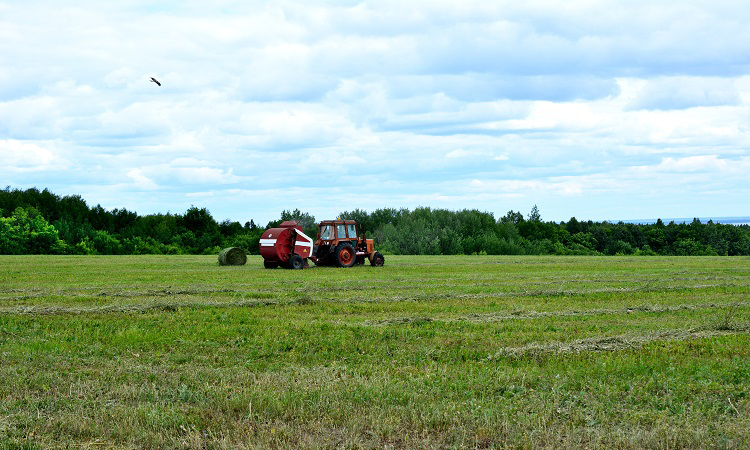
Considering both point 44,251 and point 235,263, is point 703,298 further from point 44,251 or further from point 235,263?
point 44,251

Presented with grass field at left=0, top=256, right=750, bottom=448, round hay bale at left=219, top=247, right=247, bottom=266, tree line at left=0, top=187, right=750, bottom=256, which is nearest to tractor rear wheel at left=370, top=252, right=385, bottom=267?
round hay bale at left=219, top=247, right=247, bottom=266

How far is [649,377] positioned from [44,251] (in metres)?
54.6

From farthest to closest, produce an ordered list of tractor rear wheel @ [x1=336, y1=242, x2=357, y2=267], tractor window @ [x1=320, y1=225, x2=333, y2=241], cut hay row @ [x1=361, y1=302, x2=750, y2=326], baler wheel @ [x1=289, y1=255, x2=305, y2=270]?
1. tractor window @ [x1=320, y1=225, x2=333, y2=241]
2. tractor rear wheel @ [x1=336, y1=242, x2=357, y2=267]
3. baler wheel @ [x1=289, y1=255, x2=305, y2=270]
4. cut hay row @ [x1=361, y1=302, x2=750, y2=326]

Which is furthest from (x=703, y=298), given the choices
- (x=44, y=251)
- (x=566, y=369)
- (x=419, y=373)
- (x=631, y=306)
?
(x=44, y=251)

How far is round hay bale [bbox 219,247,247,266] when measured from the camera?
33.5 meters

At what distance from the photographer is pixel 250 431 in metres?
6.02

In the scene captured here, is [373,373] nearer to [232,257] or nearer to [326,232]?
[326,232]

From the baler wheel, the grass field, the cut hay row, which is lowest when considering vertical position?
the grass field

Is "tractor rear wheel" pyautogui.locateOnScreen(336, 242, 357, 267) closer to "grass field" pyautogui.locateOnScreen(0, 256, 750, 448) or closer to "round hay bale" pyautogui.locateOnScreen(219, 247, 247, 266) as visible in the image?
"round hay bale" pyautogui.locateOnScreen(219, 247, 247, 266)

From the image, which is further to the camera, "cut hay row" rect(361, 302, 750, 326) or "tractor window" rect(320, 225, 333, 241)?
"tractor window" rect(320, 225, 333, 241)

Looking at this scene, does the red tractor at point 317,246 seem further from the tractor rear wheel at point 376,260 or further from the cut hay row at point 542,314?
the cut hay row at point 542,314

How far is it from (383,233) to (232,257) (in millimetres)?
34199

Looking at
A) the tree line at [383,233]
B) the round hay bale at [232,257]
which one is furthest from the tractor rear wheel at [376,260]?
the tree line at [383,233]

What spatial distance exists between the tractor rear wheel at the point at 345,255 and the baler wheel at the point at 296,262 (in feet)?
4.89
